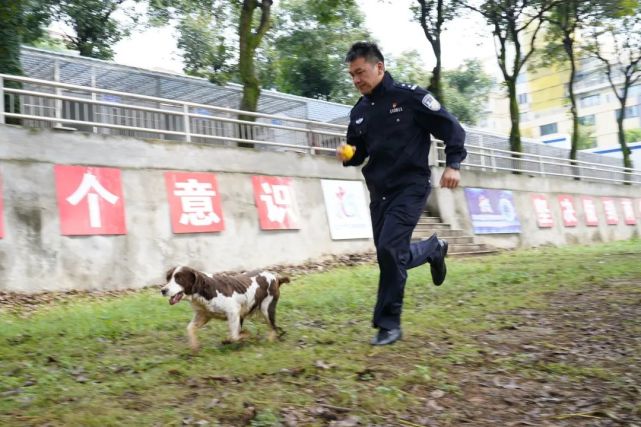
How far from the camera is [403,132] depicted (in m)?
4.82

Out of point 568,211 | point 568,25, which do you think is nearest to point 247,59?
point 568,211

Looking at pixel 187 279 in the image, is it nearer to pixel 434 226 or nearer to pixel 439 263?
pixel 439 263

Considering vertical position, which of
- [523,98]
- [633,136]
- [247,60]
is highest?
[523,98]

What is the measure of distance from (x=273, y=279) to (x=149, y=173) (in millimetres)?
6296

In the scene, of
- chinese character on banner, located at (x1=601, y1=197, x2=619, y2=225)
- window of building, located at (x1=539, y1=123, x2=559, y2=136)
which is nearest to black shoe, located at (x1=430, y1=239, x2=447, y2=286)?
chinese character on banner, located at (x1=601, y1=197, x2=619, y2=225)

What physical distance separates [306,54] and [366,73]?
2564 cm

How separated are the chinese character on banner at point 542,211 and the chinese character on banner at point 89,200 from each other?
49.1ft

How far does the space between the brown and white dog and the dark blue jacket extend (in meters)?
1.25

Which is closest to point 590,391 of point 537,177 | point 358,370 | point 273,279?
point 358,370

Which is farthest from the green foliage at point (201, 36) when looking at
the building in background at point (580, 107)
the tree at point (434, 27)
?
the building in background at point (580, 107)

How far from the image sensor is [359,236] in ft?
46.5

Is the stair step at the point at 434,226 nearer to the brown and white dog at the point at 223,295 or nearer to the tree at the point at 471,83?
the brown and white dog at the point at 223,295

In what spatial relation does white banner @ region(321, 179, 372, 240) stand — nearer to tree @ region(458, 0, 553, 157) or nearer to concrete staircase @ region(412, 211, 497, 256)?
concrete staircase @ region(412, 211, 497, 256)

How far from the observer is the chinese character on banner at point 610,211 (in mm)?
25000
